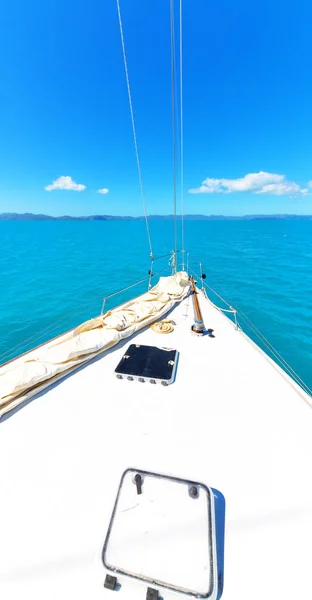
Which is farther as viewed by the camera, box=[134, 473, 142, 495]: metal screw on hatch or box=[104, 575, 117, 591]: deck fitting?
box=[134, 473, 142, 495]: metal screw on hatch

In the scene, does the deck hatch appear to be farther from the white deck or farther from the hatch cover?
the hatch cover

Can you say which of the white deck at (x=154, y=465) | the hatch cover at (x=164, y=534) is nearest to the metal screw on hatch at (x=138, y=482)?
the hatch cover at (x=164, y=534)

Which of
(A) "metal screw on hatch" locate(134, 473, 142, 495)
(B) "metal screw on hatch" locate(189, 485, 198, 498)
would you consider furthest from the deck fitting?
(B) "metal screw on hatch" locate(189, 485, 198, 498)

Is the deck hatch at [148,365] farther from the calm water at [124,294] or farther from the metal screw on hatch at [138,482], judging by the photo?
the calm water at [124,294]

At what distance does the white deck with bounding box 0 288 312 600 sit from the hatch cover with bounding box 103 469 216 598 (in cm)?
14

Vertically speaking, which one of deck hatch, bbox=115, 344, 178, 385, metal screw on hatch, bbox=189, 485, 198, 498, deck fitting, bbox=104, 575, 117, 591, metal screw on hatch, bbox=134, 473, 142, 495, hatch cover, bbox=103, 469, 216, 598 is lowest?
deck fitting, bbox=104, 575, 117, 591

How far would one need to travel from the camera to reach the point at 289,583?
1.27 metres

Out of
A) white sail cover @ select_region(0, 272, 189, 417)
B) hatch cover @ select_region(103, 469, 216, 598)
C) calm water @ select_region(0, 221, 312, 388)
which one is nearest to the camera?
hatch cover @ select_region(103, 469, 216, 598)

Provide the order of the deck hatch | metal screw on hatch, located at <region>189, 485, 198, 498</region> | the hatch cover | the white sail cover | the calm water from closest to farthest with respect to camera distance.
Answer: the hatch cover
metal screw on hatch, located at <region>189, 485, 198, 498</region>
the white sail cover
the deck hatch
the calm water

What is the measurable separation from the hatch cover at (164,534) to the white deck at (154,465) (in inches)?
5.6

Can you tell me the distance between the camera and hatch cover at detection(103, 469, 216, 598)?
3.88 ft

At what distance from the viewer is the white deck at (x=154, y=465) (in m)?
1.33

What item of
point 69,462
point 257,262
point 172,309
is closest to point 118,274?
point 172,309

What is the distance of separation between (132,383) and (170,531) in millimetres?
1479
